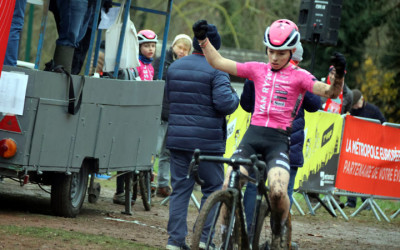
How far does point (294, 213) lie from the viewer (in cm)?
1485

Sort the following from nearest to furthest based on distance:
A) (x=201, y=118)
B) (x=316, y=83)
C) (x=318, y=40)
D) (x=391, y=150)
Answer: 1. (x=316, y=83)
2. (x=201, y=118)
3. (x=391, y=150)
4. (x=318, y=40)

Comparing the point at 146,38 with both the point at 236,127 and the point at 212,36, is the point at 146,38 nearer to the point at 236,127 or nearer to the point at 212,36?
the point at 236,127

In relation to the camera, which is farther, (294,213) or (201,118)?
(294,213)

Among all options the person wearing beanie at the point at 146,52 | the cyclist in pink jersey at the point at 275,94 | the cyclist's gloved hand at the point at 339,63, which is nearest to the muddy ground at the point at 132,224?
the cyclist in pink jersey at the point at 275,94

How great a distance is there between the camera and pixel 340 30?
33719 millimetres

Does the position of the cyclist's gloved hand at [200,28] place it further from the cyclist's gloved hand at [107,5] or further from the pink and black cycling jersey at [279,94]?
the cyclist's gloved hand at [107,5]

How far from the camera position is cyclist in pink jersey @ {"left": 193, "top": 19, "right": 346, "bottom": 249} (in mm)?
7586

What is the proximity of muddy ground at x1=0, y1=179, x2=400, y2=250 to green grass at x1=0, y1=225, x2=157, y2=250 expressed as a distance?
0.15 feet

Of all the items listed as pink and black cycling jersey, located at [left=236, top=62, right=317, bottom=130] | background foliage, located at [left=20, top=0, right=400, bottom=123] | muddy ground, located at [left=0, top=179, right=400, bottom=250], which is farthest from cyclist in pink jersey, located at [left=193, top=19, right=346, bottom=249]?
background foliage, located at [left=20, top=0, right=400, bottom=123]

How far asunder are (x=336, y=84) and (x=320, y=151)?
7579 mm

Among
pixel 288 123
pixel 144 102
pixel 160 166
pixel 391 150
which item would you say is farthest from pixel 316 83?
pixel 391 150

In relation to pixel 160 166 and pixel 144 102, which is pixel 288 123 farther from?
pixel 160 166

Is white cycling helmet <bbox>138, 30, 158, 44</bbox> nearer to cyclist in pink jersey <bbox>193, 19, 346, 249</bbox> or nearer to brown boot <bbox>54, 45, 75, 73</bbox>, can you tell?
brown boot <bbox>54, 45, 75, 73</bbox>

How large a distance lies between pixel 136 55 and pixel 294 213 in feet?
15.6
